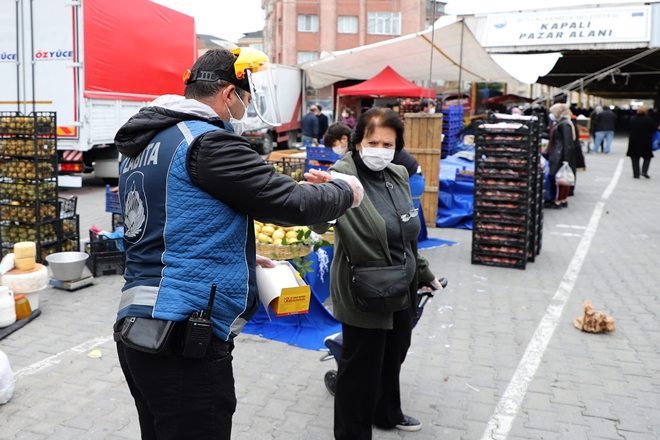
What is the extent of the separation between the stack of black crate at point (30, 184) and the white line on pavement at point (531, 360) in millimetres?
5331

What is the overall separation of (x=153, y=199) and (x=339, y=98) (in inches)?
778

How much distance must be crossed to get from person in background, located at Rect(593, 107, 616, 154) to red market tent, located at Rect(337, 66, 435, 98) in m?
9.93

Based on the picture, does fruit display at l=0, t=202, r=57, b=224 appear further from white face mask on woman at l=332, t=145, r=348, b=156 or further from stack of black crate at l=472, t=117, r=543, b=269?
stack of black crate at l=472, t=117, r=543, b=269

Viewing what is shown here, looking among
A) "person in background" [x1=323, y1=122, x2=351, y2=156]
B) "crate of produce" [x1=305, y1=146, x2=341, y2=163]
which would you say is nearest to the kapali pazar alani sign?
"crate of produce" [x1=305, y1=146, x2=341, y2=163]

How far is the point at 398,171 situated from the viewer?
11.6 ft

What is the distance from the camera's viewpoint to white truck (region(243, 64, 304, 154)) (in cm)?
2154

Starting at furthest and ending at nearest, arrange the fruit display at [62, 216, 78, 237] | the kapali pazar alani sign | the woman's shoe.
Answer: the kapali pazar alani sign
the fruit display at [62, 216, 78, 237]
the woman's shoe

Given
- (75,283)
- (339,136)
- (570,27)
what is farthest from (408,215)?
(570,27)

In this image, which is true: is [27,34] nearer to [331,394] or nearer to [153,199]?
[331,394]

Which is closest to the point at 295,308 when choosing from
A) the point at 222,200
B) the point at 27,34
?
the point at 222,200

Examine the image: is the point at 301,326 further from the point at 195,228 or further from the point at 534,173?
the point at 534,173

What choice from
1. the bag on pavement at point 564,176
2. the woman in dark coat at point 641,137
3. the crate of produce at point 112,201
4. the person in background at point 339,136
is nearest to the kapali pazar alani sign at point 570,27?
the woman in dark coat at point 641,137

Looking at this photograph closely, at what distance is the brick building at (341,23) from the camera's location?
52531mm

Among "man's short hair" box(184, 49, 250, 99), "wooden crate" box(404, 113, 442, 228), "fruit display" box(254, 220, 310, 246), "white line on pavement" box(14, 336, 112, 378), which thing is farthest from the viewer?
"wooden crate" box(404, 113, 442, 228)
